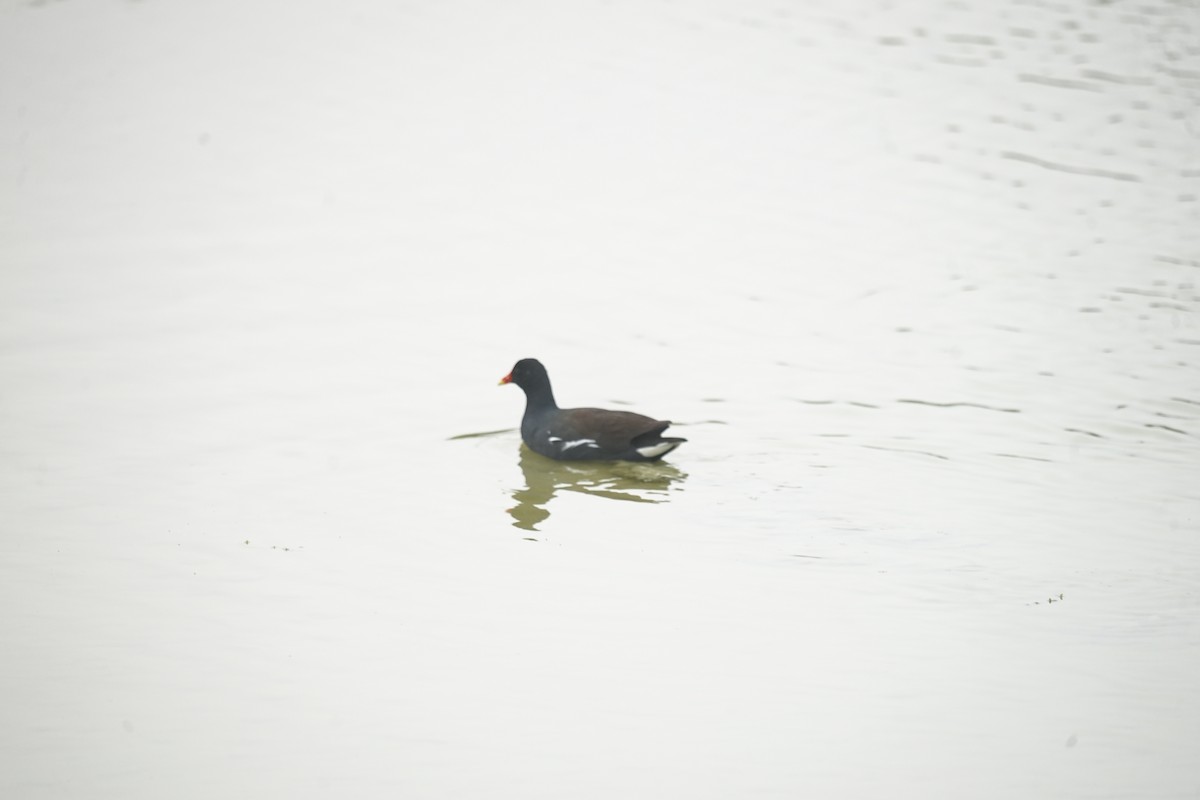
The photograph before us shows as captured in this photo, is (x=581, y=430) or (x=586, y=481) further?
(x=581, y=430)

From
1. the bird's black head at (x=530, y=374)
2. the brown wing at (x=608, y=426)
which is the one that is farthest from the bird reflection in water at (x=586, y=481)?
the bird's black head at (x=530, y=374)

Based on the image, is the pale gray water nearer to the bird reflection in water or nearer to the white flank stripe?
the bird reflection in water

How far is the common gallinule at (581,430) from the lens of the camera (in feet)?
34.8

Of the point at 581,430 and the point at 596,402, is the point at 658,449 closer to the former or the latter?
the point at 581,430

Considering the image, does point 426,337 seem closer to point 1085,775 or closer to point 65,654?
point 65,654

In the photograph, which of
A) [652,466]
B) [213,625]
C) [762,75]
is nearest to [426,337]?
[652,466]

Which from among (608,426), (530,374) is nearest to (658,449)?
(608,426)

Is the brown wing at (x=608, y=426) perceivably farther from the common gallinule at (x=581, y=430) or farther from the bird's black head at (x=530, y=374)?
the bird's black head at (x=530, y=374)

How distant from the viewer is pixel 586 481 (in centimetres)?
1061

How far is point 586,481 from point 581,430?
0.44 meters

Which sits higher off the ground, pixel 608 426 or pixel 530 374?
pixel 530 374

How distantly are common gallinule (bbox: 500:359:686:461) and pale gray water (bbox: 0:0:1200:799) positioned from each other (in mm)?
180

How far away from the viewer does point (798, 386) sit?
12133 millimetres

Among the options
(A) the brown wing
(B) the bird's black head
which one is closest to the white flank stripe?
(A) the brown wing
